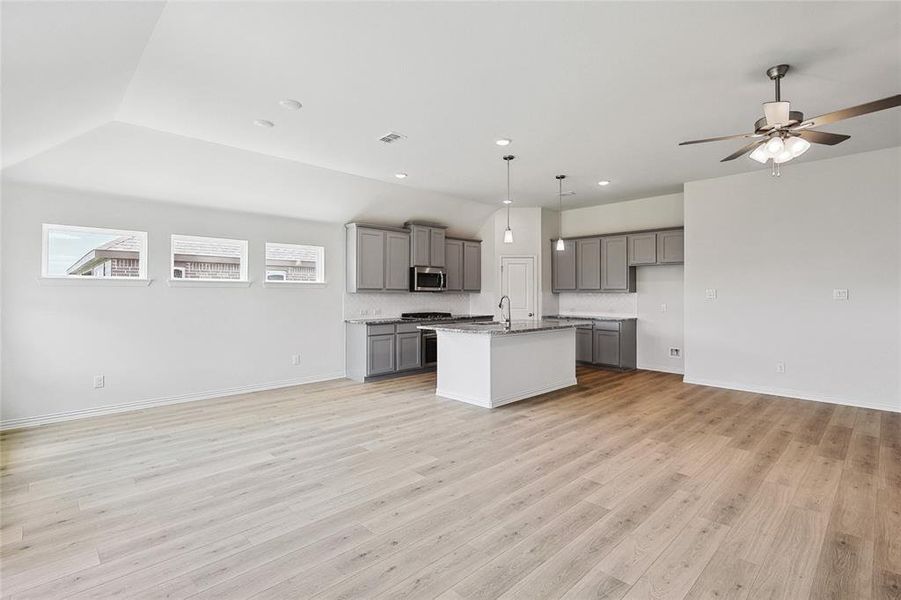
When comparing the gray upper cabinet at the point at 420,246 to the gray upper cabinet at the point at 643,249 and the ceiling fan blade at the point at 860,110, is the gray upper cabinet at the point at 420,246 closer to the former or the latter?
the gray upper cabinet at the point at 643,249

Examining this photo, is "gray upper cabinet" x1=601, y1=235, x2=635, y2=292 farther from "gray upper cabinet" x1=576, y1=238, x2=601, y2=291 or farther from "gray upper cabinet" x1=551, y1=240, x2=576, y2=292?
"gray upper cabinet" x1=551, y1=240, x2=576, y2=292

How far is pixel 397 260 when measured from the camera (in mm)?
7125

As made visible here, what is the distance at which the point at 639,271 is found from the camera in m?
7.43

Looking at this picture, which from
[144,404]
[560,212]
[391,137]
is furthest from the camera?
[560,212]

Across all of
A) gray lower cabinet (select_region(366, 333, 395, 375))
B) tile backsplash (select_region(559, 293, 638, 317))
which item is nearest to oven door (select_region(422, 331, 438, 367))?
gray lower cabinet (select_region(366, 333, 395, 375))

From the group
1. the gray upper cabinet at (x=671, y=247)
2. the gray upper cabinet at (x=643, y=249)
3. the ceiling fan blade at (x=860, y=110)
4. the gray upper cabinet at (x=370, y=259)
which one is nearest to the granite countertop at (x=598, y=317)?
the gray upper cabinet at (x=643, y=249)

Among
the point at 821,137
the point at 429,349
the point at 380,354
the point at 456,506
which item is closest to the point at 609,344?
the point at 429,349

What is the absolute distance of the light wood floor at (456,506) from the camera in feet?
6.50

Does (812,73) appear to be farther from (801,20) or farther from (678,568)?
(678,568)

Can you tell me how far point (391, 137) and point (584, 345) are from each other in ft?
16.6

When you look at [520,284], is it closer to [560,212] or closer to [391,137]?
[560,212]

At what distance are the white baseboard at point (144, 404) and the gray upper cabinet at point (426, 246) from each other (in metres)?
2.42

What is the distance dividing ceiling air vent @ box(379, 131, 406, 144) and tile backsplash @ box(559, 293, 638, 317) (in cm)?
503

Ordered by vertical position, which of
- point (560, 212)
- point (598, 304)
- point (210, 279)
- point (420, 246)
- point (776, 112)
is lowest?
point (598, 304)
